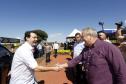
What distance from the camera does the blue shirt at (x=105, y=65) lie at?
453 centimetres

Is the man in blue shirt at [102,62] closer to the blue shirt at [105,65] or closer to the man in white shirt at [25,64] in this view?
the blue shirt at [105,65]

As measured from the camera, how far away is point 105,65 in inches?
182

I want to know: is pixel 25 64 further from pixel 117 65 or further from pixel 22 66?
pixel 117 65

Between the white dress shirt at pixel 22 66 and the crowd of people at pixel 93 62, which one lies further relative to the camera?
the white dress shirt at pixel 22 66

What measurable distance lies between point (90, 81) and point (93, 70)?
0.21m

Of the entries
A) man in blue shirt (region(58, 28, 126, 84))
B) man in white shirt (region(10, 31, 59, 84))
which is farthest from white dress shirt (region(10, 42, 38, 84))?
man in blue shirt (region(58, 28, 126, 84))

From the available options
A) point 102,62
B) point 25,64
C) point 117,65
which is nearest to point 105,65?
point 102,62

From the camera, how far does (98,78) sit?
4668 millimetres

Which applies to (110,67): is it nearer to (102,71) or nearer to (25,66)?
(102,71)

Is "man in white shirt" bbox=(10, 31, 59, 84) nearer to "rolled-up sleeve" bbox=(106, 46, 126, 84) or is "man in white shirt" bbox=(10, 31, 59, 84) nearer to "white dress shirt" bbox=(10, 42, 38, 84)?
"white dress shirt" bbox=(10, 42, 38, 84)

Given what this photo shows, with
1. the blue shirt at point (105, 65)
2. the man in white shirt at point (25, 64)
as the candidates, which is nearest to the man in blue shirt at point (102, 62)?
the blue shirt at point (105, 65)

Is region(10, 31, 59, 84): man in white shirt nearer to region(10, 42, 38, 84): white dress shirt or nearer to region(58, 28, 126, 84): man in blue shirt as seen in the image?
region(10, 42, 38, 84): white dress shirt

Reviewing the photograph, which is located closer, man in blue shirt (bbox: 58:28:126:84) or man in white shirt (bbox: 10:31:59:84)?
man in blue shirt (bbox: 58:28:126:84)

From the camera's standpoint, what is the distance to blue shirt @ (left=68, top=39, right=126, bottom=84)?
14.9 ft
